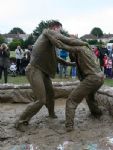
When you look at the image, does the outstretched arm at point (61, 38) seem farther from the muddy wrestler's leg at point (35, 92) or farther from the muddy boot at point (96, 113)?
the muddy boot at point (96, 113)

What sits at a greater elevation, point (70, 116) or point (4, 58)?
point (4, 58)

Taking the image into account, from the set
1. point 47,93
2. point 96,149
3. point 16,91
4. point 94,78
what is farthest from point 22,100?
point 96,149

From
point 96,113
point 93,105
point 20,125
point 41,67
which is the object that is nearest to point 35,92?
point 41,67

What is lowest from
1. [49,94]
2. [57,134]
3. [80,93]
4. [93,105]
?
[57,134]

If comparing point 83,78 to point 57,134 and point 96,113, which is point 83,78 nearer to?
point 96,113

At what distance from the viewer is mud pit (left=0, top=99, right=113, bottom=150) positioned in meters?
7.20

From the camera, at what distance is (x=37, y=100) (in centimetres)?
820

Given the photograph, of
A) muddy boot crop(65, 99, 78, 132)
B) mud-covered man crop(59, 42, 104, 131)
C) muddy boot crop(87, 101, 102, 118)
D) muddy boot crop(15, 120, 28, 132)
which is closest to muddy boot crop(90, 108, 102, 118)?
muddy boot crop(87, 101, 102, 118)

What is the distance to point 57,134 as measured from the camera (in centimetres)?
785

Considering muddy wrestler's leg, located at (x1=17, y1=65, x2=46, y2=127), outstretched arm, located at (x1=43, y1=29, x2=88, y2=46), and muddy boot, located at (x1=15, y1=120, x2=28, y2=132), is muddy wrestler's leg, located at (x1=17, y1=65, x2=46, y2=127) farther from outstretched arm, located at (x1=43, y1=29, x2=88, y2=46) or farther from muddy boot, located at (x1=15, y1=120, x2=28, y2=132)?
outstretched arm, located at (x1=43, y1=29, x2=88, y2=46)

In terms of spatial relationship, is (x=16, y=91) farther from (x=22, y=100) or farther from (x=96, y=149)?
(x=96, y=149)

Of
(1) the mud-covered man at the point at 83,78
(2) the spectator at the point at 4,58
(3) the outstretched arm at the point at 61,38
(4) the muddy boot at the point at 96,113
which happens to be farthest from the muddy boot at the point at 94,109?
(2) the spectator at the point at 4,58

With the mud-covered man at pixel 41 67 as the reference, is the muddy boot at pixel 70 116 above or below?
below

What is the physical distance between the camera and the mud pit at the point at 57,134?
720cm
